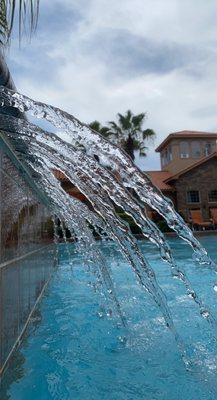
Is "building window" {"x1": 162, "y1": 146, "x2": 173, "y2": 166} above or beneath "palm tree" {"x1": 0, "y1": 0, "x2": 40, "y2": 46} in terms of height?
above

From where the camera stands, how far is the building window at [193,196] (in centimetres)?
3684

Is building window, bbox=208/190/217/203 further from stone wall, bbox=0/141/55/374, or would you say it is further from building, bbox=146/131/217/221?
stone wall, bbox=0/141/55/374

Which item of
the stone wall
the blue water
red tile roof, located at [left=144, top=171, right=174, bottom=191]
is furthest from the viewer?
red tile roof, located at [left=144, top=171, right=174, bottom=191]

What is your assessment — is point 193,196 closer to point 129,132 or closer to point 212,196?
point 212,196

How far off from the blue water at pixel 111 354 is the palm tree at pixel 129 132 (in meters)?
32.6

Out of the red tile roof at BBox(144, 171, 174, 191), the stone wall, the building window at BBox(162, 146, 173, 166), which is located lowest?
the stone wall

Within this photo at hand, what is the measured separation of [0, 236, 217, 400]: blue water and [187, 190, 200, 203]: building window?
1151 inches

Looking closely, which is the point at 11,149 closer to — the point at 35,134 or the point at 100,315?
the point at 35,134

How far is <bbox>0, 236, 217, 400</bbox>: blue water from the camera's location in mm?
3631

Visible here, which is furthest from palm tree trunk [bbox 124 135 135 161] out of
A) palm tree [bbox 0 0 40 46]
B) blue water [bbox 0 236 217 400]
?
palm tree [bbox 0 0 40 46]

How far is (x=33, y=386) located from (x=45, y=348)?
112 cm

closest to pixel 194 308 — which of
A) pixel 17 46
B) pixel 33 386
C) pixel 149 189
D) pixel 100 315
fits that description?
pixel 100 315

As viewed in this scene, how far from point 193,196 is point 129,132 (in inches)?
318

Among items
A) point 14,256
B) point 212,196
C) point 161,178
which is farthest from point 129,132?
point 14,256
